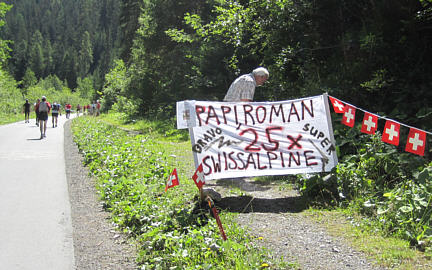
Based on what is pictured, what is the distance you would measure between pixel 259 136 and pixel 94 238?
9.16ft

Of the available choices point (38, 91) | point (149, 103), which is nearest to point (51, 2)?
point (38, 91)

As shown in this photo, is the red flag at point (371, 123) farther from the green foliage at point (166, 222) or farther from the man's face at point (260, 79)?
the green foliage at point (166, 222)

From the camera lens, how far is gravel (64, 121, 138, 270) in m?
4.34

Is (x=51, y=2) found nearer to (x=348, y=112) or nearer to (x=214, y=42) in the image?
(x=214, y=42)

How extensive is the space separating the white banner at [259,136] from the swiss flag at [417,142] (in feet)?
3.73

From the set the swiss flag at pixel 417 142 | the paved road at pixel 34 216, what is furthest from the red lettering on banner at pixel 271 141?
the paved road at pixel 34 216

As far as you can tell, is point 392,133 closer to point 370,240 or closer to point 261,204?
point 370,240

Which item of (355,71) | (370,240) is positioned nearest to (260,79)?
(355,71)

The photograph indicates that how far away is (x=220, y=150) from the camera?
5.73 metres

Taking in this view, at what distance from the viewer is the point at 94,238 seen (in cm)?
509

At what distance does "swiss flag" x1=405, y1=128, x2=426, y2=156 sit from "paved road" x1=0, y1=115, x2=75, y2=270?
4.53m

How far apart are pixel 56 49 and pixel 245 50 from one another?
526ft

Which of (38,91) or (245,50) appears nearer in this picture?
(245,50)

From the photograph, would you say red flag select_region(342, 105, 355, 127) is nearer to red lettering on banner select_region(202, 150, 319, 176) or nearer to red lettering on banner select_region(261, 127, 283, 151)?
red lettering on banner select_region(202, 150, 319, 176)
